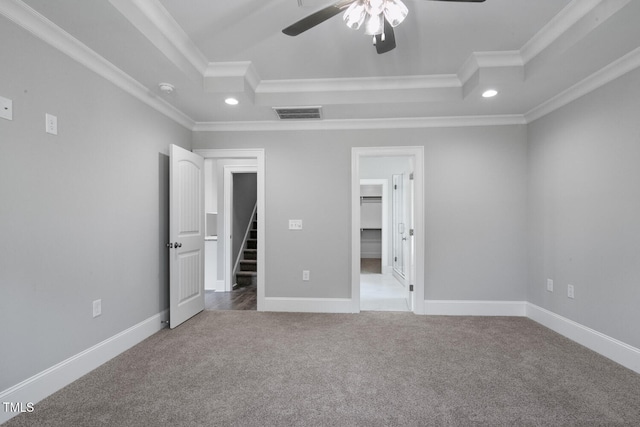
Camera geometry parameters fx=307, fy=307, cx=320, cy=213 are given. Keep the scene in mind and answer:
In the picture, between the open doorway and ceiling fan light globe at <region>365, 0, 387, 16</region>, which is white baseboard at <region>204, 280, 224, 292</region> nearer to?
the open doorway

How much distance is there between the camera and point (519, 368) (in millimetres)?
2352

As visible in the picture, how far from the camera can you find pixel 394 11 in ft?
5.32

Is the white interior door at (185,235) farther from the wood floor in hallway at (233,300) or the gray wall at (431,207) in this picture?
the gray wall at (431,207)

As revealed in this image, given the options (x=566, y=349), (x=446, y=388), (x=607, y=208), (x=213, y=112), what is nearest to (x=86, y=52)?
(x=213, y=112)

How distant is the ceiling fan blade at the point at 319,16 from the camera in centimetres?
156

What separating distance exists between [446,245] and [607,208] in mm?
1481

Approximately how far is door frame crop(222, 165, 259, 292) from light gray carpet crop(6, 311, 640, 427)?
183 centimetres

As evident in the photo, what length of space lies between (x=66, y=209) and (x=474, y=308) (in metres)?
4.05

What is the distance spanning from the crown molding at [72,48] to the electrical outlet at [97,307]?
5.80 ft

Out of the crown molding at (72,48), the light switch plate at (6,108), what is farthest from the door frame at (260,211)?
the light switch plate at (6,108)

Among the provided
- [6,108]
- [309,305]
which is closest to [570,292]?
[309,305]

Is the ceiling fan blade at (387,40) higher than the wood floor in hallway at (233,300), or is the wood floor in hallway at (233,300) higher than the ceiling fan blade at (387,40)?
the ceiling fan blade at (387,40)

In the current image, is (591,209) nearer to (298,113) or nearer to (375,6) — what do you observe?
(375,6)

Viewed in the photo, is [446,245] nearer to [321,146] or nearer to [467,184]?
[467,184]
